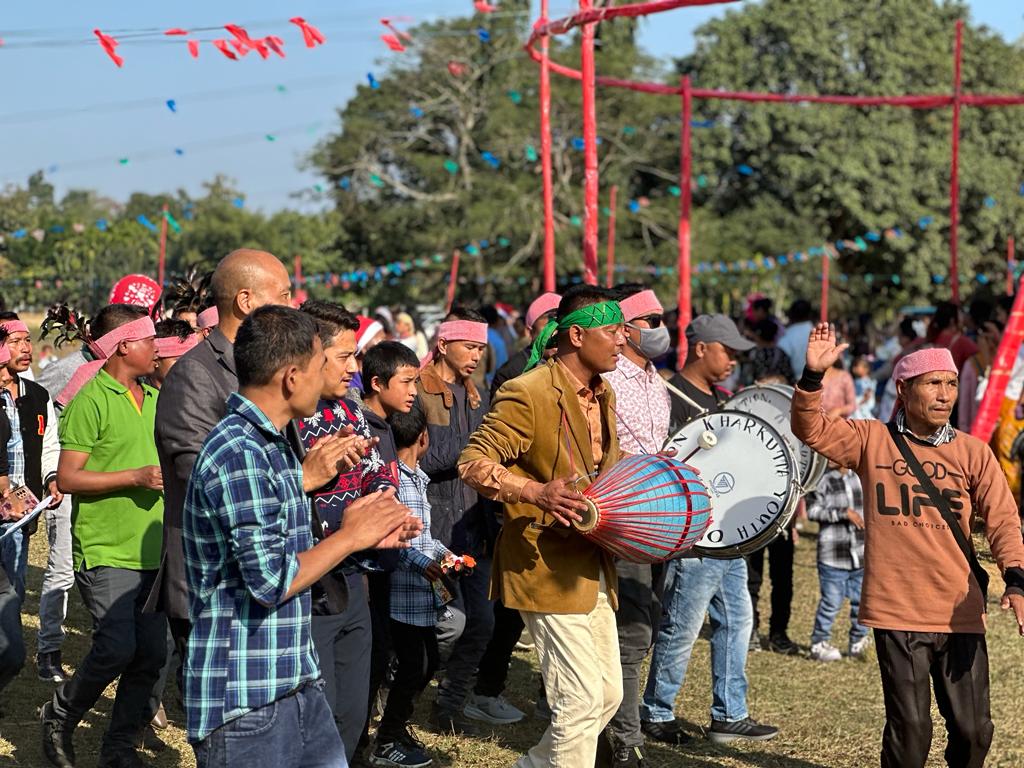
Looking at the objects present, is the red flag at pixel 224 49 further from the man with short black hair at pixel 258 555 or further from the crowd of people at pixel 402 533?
the man with short black hair at pixel 258 555

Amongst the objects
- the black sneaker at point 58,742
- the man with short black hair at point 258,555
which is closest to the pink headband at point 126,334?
the black sneaker at point 58,742

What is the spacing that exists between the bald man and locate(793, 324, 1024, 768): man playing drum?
83.7 inches

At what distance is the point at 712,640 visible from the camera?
24.0 feet

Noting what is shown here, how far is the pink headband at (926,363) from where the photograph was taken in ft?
18.2

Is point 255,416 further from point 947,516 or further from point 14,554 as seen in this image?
point 14,554

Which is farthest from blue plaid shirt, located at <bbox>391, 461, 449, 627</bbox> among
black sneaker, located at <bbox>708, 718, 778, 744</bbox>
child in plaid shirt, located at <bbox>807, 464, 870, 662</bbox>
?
child in plaid shirt, located at <bbox>807, 464, 870, 662</bbox>

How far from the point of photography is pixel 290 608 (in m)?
3.78

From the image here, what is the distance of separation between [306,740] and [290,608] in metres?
0.41

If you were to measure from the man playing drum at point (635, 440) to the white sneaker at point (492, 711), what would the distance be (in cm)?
112

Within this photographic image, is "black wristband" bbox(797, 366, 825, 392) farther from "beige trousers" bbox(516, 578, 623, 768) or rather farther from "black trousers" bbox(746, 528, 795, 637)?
"black trousers" bbox(746, 528, 795, 637)

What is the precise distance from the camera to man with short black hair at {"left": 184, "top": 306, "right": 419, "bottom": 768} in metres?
3.63

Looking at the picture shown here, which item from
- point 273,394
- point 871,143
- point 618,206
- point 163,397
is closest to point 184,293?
point 163,397

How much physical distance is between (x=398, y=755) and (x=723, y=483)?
2.00 metres

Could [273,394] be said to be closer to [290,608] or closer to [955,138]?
[290,608]
